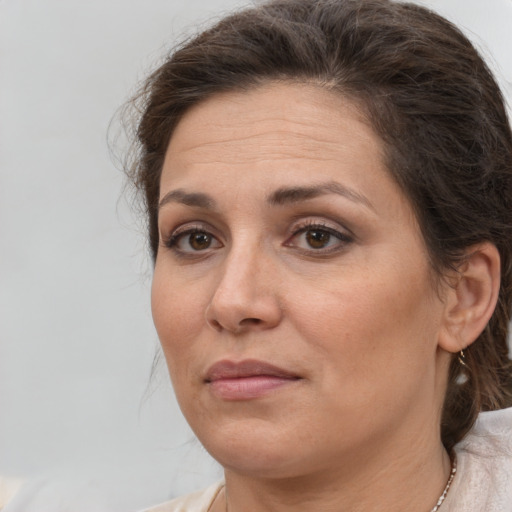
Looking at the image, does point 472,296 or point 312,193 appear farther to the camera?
point 472,296

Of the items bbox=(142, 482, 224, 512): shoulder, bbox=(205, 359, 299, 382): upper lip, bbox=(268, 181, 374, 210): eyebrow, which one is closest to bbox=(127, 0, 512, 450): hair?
bbox=(268, 181, 374, 210): eyebrow

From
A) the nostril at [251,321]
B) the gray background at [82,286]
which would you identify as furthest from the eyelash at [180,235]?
the gray background at [82,286]

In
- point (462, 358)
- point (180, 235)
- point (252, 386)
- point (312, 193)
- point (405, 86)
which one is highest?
point (405, 86)

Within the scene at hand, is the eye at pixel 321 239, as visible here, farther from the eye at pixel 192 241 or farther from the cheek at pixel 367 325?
the eye at pixel 192 241

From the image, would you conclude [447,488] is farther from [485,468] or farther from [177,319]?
[177,319]

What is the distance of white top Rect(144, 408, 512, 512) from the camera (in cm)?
200

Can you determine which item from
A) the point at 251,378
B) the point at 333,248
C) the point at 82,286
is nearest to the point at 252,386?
the point at 251,378

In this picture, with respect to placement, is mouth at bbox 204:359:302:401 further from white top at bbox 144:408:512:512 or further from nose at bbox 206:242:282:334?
white top at bbox 144:408:512:512

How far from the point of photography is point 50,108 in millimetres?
3146

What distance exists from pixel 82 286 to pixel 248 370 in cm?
142

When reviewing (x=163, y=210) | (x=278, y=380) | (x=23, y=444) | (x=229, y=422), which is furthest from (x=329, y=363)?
(x=23, y=444)

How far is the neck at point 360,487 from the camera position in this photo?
74.7 inches

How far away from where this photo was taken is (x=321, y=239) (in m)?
1.83

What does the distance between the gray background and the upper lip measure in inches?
50.1
